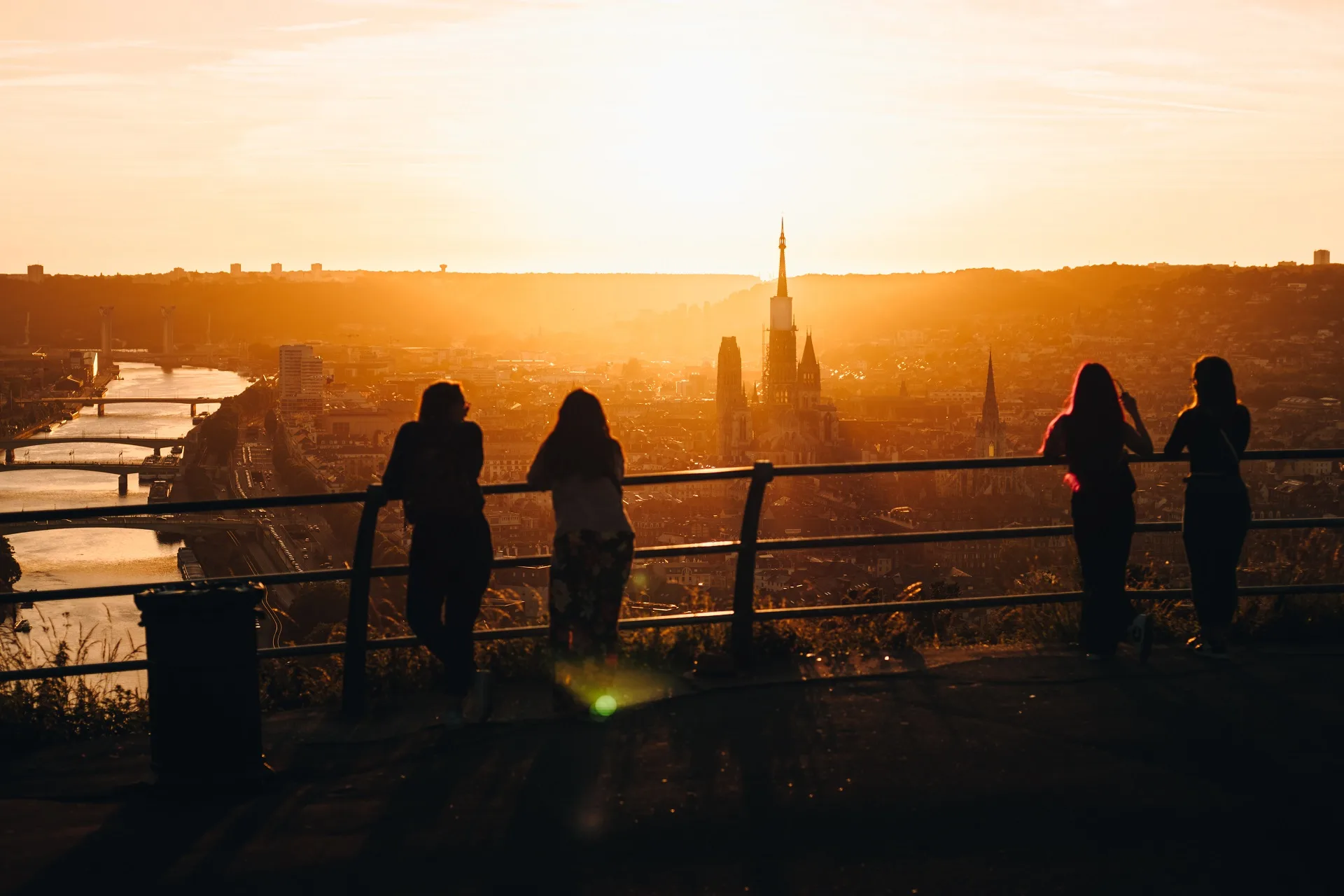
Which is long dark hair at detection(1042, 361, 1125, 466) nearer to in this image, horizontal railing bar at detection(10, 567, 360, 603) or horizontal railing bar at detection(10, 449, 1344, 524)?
horizontal railing bar at detection(10, 449, 1344, 524)

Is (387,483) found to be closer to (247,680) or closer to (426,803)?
(247,680)

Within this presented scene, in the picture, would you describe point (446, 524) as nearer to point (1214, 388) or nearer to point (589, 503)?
point (589, 503)

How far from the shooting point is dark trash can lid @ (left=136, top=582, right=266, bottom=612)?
517 cm

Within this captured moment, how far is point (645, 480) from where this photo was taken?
22.1ft

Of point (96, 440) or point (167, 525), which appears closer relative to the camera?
point (167, 525)

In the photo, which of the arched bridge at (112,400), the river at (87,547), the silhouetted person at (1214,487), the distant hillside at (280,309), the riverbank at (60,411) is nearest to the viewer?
the silhouetted person at (1214,487)

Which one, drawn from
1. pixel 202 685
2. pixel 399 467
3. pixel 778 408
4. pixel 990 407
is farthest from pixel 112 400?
pixel 202 685

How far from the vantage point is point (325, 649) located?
6383mm

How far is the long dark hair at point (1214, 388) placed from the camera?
6.85 m

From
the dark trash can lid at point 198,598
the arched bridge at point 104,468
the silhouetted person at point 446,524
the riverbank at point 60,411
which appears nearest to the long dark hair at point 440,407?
the silhouetted person at point 446,524

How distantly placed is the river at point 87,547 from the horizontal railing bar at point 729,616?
0.98 meters

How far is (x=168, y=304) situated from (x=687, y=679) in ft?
345

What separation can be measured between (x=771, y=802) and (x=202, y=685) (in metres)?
2.11

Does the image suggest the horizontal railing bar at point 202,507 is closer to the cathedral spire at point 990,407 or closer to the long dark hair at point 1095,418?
the long dark hair at point 1095,418
